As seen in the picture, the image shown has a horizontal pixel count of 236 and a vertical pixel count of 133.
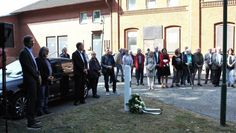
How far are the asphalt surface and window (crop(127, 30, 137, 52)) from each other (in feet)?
39.3

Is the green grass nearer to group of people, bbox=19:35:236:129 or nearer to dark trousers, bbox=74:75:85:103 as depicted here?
group of people, bbox=19:35:236:129

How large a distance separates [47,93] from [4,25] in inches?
123

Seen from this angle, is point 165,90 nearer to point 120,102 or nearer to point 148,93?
point 148,93

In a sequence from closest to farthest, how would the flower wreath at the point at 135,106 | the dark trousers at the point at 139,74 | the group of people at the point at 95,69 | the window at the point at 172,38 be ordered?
the group of people at the point at 95,69 → the flower wreath at the point at 135,106 → the dark trousers at the point at 139,74 → the window at the point at 172,38

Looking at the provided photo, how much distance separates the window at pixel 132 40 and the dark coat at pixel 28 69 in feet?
70.3

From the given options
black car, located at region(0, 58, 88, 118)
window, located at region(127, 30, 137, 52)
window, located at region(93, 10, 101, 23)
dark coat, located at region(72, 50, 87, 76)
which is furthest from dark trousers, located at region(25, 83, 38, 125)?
window, located at region(93, 10, 101, 23)

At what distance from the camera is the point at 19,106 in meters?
10.4

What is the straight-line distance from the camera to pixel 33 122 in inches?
346

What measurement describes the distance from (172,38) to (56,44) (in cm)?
1263

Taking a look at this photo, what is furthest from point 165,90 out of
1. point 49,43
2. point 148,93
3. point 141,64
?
point 49,43

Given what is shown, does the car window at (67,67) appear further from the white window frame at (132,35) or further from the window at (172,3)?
the white window frame at (132,35)

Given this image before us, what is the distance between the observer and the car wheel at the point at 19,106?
1028cm

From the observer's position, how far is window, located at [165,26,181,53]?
27.5 m

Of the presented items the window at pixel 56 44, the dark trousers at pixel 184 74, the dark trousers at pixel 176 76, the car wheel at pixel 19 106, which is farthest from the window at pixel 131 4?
the car wheel at pixel 19 106
